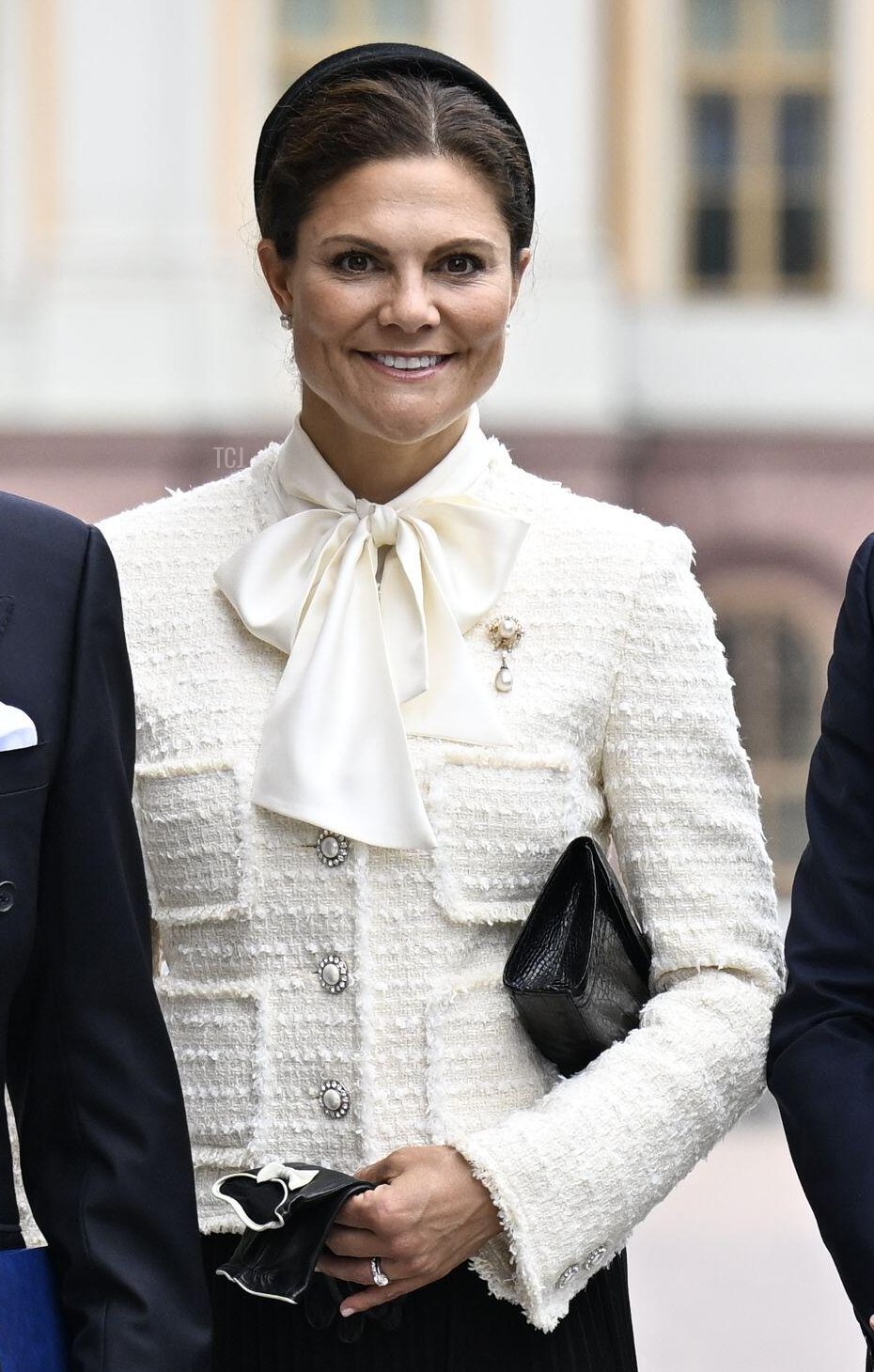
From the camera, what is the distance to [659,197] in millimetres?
11180

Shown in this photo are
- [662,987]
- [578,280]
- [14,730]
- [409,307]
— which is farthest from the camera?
Result: [578,280]

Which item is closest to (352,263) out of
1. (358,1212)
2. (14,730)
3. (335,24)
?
(14,730)

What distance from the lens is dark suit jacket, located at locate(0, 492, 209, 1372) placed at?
4.98 feet

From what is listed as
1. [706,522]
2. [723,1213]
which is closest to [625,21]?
[706,522]

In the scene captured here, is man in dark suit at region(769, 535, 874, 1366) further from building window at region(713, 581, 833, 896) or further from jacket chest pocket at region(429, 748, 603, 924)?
building window at region(713, 581, 833, 896)

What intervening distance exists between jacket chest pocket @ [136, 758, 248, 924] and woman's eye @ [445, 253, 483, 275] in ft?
1.48

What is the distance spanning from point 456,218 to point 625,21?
31.9 feet

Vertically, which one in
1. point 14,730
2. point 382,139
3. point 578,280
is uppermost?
point 382,139

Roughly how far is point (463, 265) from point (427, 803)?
450 mm

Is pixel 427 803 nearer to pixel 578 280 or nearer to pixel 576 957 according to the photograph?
pixel 576 957

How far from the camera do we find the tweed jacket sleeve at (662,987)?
1.78 metres

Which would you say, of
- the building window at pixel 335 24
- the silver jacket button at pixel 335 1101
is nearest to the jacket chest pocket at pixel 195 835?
the silver jacket button at pixel 335 1101

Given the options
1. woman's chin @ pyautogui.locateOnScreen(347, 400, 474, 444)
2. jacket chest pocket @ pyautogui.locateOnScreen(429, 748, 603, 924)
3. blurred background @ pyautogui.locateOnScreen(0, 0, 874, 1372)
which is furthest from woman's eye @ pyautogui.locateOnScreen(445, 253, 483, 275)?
blurred background @ pyautogui.locateOnScreen(0, 0, 874, 1372)

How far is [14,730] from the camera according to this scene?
4.97 feet
